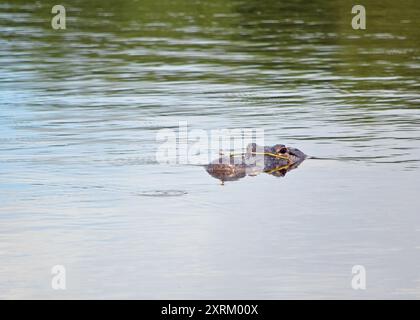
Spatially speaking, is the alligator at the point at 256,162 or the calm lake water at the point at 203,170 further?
the alligator at the point at 256,162

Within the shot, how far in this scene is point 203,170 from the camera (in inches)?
830

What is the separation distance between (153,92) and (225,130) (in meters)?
5.79

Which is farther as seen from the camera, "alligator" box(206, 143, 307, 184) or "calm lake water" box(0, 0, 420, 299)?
"alligator" box(206, 143, 307, 184)

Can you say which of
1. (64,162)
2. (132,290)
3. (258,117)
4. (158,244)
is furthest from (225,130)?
(132,290)

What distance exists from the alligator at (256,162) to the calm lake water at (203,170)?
0.24 metres

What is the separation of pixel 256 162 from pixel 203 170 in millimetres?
819

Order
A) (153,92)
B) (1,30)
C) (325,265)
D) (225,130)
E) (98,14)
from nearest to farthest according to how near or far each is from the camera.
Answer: (325,265), (225,130), (153,92), (1,30), (98,14)

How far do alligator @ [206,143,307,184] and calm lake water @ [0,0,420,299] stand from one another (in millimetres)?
237

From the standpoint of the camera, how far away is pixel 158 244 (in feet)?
54.6

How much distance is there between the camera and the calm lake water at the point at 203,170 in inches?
614

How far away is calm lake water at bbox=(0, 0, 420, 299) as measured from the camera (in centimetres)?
1559

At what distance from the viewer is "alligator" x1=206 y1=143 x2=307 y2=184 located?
20.6 metres

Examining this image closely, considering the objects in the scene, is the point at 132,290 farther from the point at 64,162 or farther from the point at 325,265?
the point at 64,162
